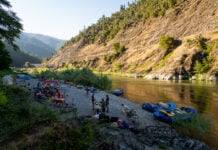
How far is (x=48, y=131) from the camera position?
64.5 feet

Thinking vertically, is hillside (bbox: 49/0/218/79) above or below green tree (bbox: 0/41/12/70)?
above

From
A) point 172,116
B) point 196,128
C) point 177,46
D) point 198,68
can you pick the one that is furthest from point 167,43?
point 196,128

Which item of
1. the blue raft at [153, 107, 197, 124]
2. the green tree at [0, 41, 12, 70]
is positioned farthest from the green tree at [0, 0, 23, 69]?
the blue raft at [153, 107, 197, 124]

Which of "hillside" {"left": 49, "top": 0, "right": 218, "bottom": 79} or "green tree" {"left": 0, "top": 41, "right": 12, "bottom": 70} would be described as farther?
"hillside" {"left": 49, "top": 0, "right": 218, "bottom": 79}

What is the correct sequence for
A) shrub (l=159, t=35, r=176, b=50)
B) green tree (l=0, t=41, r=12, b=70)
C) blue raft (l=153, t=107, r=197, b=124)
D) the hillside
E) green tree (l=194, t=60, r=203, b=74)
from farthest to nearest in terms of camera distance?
shrub (l=159, t=35, r=176, b=50)
the hillside
green tree (l=194, t=60, r=203, b=74)
green tree (l=0, t=41, r=12, b=70)
blue raft (l=153, t=107, r=197, b=124)

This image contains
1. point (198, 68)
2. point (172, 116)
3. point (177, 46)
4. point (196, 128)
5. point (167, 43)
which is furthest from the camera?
point (177, 46)

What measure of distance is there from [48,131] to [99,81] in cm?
5243

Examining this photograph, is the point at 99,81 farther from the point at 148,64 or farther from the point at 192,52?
the point at 148,64

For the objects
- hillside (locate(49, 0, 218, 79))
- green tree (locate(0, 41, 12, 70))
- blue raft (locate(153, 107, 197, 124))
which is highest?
hillside (locate(49, 0, 218, 79))

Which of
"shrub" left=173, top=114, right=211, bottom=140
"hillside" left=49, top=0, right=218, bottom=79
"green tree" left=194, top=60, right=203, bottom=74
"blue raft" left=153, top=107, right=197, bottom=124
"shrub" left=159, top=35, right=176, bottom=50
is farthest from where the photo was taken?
"shrub" left=159, top=35, right=176, bottom=50

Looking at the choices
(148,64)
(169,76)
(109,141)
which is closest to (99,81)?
(109,141)

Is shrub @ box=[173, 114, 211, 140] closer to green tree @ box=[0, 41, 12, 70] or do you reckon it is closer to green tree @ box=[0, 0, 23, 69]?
green tree @ box=[0, 0, 23, 69]

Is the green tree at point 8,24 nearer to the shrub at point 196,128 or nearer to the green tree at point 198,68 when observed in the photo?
the shrub at point 196,128

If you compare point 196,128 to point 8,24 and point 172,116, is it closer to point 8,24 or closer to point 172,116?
point 172,116
